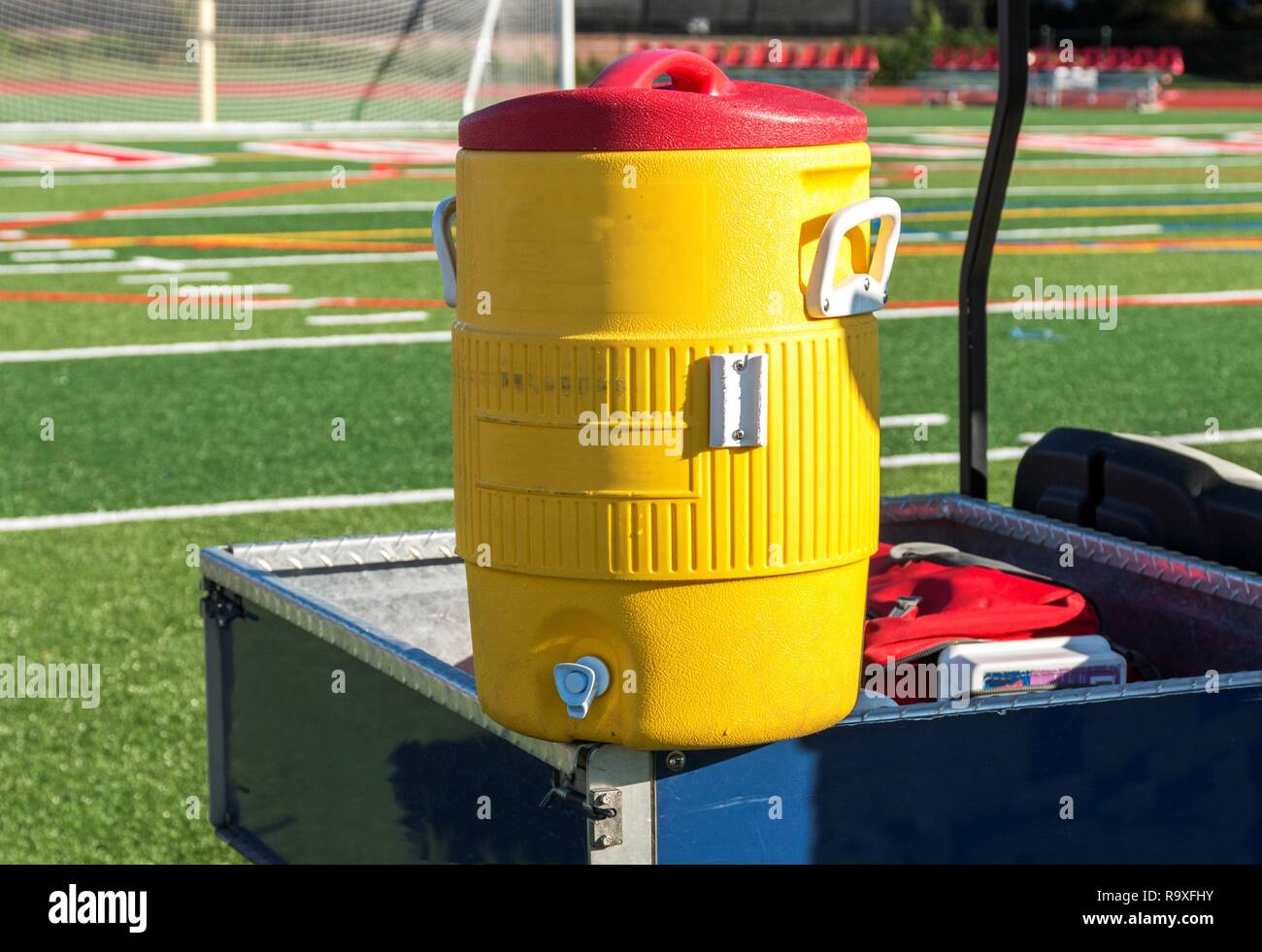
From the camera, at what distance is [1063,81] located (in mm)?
37844

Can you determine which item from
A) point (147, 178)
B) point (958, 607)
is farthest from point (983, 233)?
point (147, 178)

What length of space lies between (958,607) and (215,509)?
406 centimetres

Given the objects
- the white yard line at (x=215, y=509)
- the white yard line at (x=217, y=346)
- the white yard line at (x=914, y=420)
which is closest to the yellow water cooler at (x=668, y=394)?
the white yard line at (x=215, y=509)

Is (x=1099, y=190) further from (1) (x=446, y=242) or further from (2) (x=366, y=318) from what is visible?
(1) (x=446, y=242)

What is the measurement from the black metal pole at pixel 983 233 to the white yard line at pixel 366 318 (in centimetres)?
745

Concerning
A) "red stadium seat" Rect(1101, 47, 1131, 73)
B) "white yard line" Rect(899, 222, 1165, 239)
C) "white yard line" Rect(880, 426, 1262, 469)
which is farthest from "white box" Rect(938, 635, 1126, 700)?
"red stadium seat" Rect(1101, 47, 1131, 73)

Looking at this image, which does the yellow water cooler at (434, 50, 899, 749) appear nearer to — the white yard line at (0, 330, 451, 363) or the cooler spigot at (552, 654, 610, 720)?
the cooler spigot at (552, 654, 610, 720)

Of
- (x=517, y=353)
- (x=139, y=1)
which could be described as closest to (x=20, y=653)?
(x=517, y=353)

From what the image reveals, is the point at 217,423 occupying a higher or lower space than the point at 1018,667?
lower

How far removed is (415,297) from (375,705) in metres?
9.41

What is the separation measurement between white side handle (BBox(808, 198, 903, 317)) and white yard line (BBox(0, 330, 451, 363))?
323 inches

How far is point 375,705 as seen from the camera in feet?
9.94

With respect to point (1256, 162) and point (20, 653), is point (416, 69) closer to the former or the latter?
point (1256, 162)

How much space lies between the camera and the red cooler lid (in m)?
2.26
